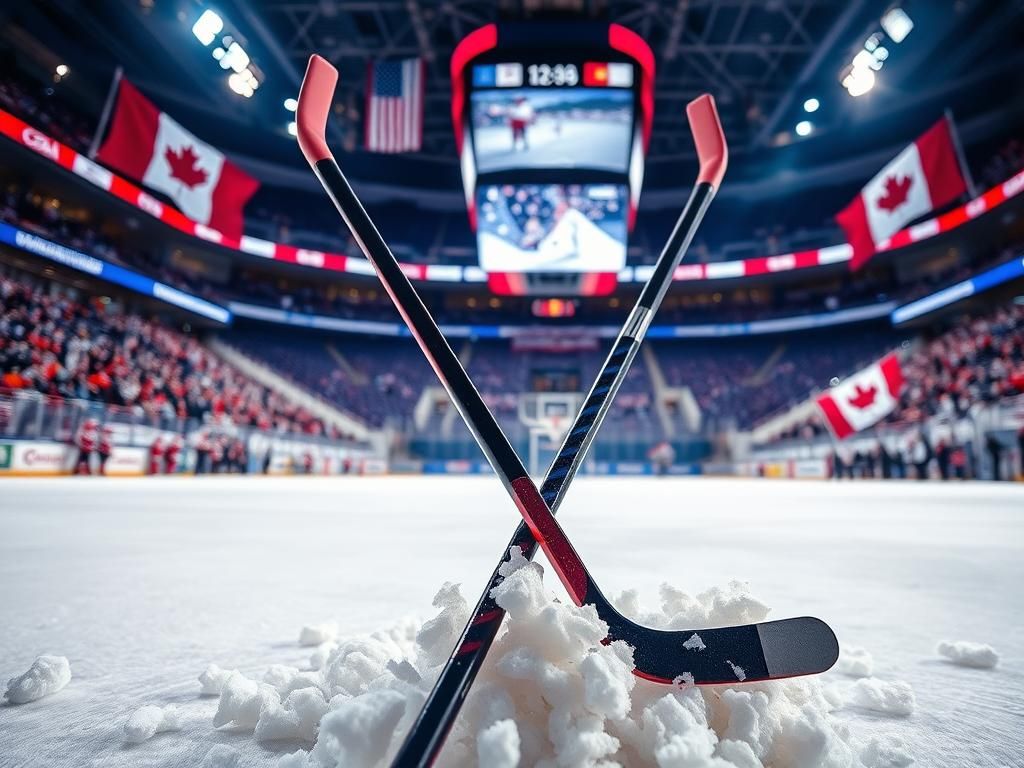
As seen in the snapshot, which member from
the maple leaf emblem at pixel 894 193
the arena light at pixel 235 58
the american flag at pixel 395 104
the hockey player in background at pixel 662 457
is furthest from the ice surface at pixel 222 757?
the hockey player in background at pixel 662 457

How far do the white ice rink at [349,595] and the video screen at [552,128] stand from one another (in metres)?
8.58

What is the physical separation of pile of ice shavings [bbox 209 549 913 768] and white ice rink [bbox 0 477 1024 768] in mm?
74

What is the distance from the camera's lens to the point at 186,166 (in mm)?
13648

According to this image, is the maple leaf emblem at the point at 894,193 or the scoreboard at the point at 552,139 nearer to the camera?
the scoreboard at the point at 552,139

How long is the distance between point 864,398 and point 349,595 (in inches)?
475

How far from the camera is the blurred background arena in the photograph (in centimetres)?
1155

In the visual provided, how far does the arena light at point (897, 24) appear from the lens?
40.3 feet

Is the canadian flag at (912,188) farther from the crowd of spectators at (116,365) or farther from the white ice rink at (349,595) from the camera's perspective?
the crowd of spectators at (116,365)

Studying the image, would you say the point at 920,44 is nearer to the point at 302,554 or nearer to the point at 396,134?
the point at 396,134

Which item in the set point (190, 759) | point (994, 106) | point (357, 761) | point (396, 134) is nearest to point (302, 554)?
point (190, 759)

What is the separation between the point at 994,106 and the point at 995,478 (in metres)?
15.9

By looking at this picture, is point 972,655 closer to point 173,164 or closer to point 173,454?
point 173,454

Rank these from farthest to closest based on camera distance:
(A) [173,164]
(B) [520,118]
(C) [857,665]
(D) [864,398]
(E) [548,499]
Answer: (A) [173,164] < (D) [864,398] < (B) [520,118] < (C) [857,665] < (E) [548,499]

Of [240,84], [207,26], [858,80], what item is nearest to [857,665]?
[207,26]
